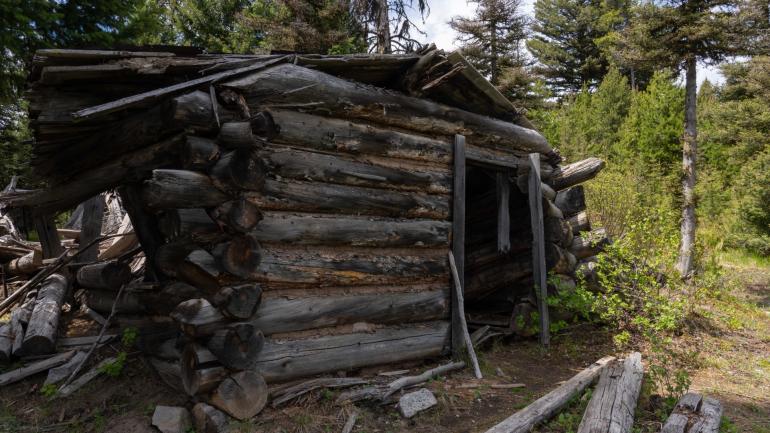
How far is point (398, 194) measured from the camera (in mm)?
5488

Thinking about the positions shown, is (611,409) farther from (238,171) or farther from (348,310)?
(238,171)

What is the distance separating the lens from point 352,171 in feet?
16.5

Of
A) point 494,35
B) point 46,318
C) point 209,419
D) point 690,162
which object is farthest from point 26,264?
point 494,35

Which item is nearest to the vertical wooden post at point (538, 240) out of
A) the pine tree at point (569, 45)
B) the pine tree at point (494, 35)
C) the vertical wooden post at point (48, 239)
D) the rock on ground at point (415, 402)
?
the rock on ground at point (415, 402)

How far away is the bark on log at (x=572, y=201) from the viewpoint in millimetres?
8148

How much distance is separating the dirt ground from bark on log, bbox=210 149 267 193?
1942 mm

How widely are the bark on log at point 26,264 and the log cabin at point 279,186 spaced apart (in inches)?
74.1

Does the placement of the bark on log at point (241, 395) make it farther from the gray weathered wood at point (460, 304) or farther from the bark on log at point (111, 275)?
the bark on log at point (111, 275)

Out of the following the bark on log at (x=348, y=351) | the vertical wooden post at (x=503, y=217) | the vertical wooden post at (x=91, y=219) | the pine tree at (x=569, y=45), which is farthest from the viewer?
the pine tree at (x=569, y=45)

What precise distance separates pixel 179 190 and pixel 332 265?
1.61 m

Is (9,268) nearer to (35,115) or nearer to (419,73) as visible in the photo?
(35,115)

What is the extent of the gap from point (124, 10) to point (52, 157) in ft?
13.4

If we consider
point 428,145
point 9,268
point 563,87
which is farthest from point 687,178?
point 563,87

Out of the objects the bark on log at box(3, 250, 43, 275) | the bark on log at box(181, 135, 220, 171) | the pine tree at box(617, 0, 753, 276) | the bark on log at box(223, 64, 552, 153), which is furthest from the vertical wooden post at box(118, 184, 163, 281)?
the pine tree at box(617, 0, 753, 276)
